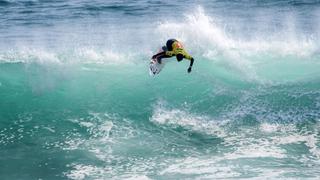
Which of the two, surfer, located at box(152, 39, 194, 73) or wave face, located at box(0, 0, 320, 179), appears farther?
wave face, located at box(0, 0, 320, 179)

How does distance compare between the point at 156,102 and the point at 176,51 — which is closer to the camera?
the point at 176,51

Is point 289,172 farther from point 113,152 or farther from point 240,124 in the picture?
point 113,152

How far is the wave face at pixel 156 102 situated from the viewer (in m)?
14.9

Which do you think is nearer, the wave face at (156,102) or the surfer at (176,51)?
the surfer at (176,51)

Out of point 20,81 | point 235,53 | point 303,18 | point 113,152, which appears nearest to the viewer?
point 113,152

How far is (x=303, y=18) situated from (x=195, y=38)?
10763 millimetres

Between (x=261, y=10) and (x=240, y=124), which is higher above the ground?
(x=261, y=10)

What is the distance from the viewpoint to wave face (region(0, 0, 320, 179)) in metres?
14.9

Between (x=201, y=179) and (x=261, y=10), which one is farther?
(x=261, y=10)

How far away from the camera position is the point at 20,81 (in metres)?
20.6

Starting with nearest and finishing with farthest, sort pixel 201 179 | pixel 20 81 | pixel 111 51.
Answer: pixel 201 179, pixel 20 81, pixel 111 51

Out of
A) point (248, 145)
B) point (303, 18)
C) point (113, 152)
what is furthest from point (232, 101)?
point (303, 18)

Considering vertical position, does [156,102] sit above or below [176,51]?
above

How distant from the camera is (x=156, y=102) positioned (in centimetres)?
1919
